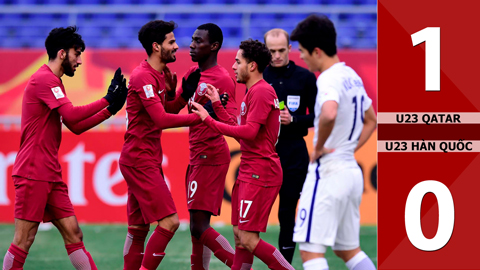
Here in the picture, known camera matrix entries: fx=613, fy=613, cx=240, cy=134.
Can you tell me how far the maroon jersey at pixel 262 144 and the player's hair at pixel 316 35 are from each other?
0.66 m

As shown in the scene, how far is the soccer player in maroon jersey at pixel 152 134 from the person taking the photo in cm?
474

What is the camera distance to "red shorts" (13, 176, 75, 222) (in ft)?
14.9

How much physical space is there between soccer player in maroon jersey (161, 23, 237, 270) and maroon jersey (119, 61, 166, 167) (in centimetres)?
37

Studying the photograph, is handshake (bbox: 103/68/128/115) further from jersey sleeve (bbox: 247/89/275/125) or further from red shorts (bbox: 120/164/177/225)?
jersey sleeve (bbox: 247/89/275/125)

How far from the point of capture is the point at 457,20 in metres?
4.83

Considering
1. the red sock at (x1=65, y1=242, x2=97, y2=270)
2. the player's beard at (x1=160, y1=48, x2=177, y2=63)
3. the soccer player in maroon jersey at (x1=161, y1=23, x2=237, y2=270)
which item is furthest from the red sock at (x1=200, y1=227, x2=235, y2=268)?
the player's beard at (x1=160, y1=48, x2=177, y2=63)

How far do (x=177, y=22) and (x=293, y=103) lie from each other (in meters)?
7.11

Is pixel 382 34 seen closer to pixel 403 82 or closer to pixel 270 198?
pixel 403 82

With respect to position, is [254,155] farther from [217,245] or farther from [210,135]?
[217,245]

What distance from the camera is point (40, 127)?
15.2 feet

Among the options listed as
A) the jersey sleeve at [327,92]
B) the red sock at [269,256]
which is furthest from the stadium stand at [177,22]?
the jersey sleeve at [327,92]

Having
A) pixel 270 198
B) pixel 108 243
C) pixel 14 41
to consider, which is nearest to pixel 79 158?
pixel 108 243

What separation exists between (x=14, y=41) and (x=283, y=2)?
557 cm

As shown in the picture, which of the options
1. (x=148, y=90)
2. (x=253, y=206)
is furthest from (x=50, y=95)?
(x=253, y=206)
